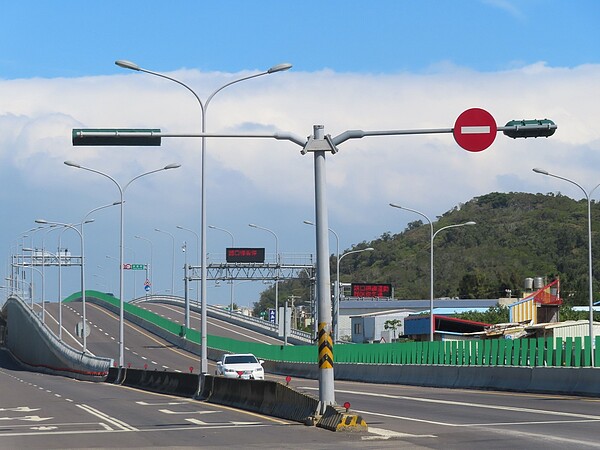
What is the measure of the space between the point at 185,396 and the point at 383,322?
69653mm

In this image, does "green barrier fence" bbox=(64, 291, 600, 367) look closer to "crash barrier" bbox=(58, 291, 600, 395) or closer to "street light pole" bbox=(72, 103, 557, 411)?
"crash barrier" bbox=(58, 291, 600, 395)

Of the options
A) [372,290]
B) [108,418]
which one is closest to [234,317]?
[372,290]

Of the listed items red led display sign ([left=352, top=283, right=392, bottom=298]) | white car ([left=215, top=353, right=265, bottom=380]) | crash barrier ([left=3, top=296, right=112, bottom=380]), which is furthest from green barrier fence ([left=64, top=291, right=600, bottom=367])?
red led display sign ([left=352, top=283, right=392, bottom=298])

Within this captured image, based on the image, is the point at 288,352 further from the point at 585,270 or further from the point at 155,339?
the point at 585,270

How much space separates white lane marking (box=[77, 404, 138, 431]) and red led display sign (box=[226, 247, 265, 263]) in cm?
7577

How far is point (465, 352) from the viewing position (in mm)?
44406

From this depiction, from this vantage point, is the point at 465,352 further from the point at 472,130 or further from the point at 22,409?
the point at 472,130

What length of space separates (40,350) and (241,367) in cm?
5144

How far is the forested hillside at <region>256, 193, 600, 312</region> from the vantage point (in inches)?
5379

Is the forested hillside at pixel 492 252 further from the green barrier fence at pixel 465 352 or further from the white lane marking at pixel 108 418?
the white lane marking at pixel 108 418

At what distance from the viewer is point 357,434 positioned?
20078 millimetres

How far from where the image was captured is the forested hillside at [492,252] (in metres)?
137

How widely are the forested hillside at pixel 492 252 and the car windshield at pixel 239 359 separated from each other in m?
75.4

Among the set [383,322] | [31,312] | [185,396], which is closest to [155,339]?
[31,312]
